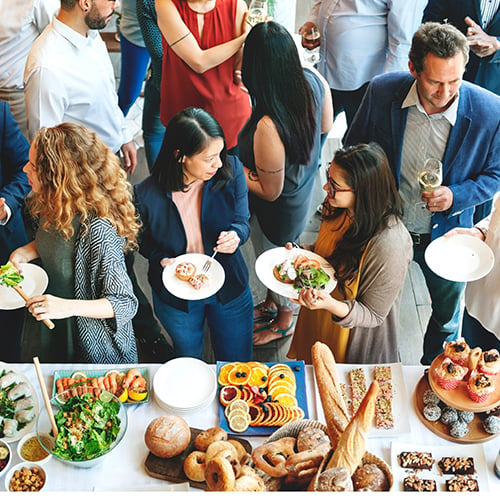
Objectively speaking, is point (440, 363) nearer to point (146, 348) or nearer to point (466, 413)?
point (466, 413)

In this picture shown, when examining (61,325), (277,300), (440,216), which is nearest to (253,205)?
(277,300)

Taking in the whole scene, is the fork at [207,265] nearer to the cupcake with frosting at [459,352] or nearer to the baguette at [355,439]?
the cupcake with frosting at [459,352]

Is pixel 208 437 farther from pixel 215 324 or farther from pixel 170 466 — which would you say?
pixel 215 324

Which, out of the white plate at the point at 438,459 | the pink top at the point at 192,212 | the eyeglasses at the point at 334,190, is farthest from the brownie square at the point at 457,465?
the pink top at the point at 192,212

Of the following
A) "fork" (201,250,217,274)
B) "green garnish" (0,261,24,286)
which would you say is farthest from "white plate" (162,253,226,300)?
"green garnish" (0,261,24,286)

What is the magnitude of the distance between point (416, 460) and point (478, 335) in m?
1.00

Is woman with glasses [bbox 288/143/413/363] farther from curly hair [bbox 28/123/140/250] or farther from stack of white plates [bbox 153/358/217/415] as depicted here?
curly hair [bbox 28/123/140/250]

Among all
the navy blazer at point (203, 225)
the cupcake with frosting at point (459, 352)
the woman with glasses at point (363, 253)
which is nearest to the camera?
the cupcake with frosting at point (459, 352)

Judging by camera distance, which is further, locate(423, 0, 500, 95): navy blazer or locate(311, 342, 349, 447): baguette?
locate(423, 0, 500, 95): navy blazer

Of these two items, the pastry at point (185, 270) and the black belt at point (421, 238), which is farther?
the black belt at point (421, 238)

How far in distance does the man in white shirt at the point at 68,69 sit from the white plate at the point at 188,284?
1.01 metres

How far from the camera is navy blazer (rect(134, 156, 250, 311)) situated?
2686 mm

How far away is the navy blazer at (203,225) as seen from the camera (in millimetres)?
2686

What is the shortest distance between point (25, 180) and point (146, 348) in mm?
1232
